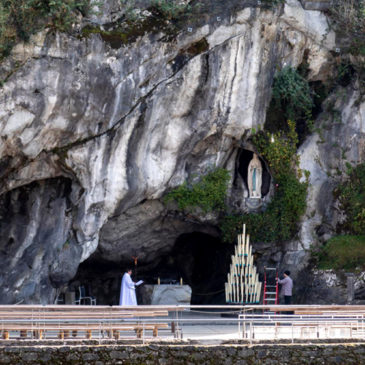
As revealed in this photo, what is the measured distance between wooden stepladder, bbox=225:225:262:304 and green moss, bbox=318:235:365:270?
169cm

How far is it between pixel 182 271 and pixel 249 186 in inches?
178

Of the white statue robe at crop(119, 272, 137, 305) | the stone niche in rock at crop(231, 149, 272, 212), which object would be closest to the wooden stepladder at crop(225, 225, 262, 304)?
the stone niche in rock at crop(231, 149, 272, 212)

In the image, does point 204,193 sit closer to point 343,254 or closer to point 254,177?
point 254,177

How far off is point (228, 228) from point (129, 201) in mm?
2766

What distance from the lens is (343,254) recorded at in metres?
21.5

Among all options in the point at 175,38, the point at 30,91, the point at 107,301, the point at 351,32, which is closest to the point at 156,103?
the point at 175,38

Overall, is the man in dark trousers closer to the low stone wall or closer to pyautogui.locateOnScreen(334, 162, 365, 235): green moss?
pyautogui.locateOnScreen(334, 162, 365, 235): green moss

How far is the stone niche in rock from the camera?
22.6 m

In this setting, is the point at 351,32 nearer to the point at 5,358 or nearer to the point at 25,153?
the point at 25,153

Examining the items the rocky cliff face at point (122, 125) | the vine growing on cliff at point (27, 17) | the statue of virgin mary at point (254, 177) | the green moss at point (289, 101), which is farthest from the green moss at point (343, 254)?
the vine growing on cliff at point (27, 17)

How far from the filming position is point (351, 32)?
22.5m

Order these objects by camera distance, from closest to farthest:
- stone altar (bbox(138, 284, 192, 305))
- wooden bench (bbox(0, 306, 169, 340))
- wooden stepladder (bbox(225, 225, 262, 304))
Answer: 1. wooden bench (bbox(0, 306, 169, 340))
2. wooden stepladder (bbox(225, 225, 262, 304))
3. stone altar (bbox(138, 284, 192, 305))

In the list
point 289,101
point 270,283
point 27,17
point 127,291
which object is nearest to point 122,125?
point 27,17

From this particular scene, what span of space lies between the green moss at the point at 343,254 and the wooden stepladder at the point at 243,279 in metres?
1.69
